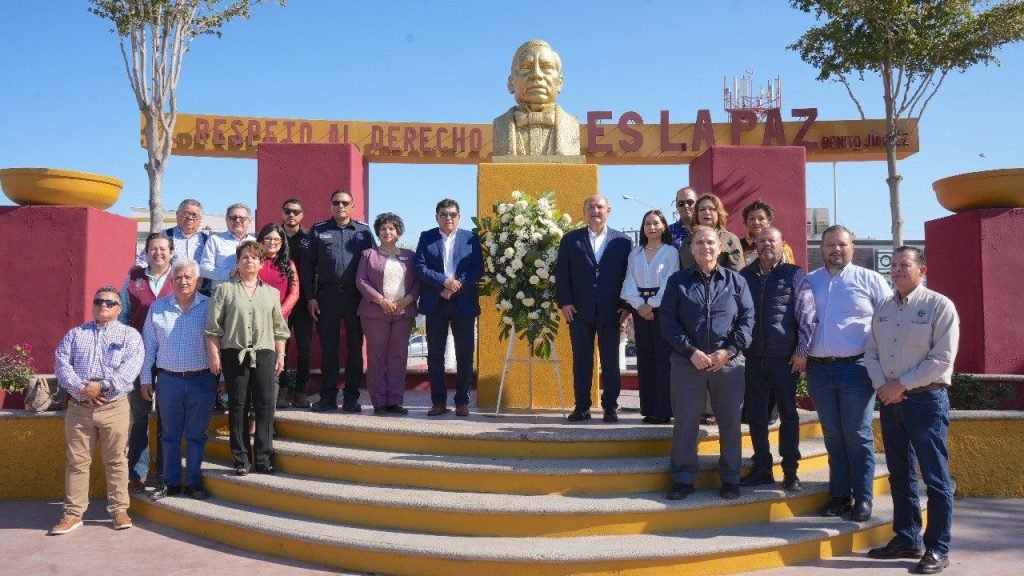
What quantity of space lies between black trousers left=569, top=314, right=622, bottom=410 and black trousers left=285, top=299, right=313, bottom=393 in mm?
2350

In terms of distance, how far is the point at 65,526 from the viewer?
15.7 ft

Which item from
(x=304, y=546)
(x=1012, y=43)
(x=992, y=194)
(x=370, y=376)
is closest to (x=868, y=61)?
(x=1012, y=43)

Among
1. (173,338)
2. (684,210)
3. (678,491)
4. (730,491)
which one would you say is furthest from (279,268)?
(730,491)

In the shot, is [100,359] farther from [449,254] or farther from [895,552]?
[895,552]

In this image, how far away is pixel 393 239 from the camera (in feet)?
19.0

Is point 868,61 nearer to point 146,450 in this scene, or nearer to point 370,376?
point 370,376

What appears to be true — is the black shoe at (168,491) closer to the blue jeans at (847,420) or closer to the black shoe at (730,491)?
the black shoe at (730,491)

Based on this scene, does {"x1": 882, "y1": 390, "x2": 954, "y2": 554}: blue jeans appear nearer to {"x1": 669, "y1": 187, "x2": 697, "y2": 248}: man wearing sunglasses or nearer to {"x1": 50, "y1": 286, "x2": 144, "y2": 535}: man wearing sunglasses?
{"x1": 669, "y1": 187, "x2": 697, "y2": 248}: man wearing sunglasses

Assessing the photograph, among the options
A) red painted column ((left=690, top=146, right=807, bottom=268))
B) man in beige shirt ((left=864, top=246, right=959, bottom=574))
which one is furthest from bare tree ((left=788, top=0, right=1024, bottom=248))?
man in beige shirt ((left=864, top=246, right=959, bottom=574))

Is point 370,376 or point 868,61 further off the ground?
point 868,61

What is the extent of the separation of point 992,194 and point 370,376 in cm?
601

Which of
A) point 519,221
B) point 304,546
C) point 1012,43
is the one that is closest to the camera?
point 304,546

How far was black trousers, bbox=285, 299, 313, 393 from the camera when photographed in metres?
6.02

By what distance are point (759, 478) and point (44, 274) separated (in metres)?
6.59
